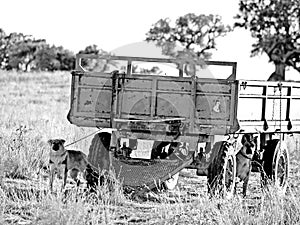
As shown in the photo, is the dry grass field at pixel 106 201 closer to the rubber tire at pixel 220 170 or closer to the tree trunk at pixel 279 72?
the rubber tire at pixel 220 170

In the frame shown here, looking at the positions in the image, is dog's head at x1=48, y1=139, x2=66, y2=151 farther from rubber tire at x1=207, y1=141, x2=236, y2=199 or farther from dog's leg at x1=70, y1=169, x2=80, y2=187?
rubber tire at x1=207, y1=141, x2=236, y2=199

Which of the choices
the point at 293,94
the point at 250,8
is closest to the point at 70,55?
the point at 250,8

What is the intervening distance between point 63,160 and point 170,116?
173 cm

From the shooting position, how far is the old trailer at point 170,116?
9.25m

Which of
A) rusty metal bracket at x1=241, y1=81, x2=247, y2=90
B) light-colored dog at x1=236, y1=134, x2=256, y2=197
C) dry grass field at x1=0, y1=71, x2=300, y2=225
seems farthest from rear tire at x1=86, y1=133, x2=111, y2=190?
rusty metal bracket at x1=241, y1=81, x2=247, y2=90

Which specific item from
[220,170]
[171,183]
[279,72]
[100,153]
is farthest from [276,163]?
[279,72]

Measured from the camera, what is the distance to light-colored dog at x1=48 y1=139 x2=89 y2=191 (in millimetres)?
10023

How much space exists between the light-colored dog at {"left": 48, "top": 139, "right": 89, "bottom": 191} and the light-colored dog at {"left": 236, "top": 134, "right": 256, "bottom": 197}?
2144 mm

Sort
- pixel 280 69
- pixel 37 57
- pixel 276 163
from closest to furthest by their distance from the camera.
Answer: pixel 276 163 → pixel 280 69 → pixel 37 57

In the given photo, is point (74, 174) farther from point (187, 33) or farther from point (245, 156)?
point (187, 33)

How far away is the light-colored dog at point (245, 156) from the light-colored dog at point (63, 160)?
2.14m

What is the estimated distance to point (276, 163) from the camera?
10922mm

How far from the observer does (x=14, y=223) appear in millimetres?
7809

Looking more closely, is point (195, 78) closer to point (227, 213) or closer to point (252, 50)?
point (227, 213)
